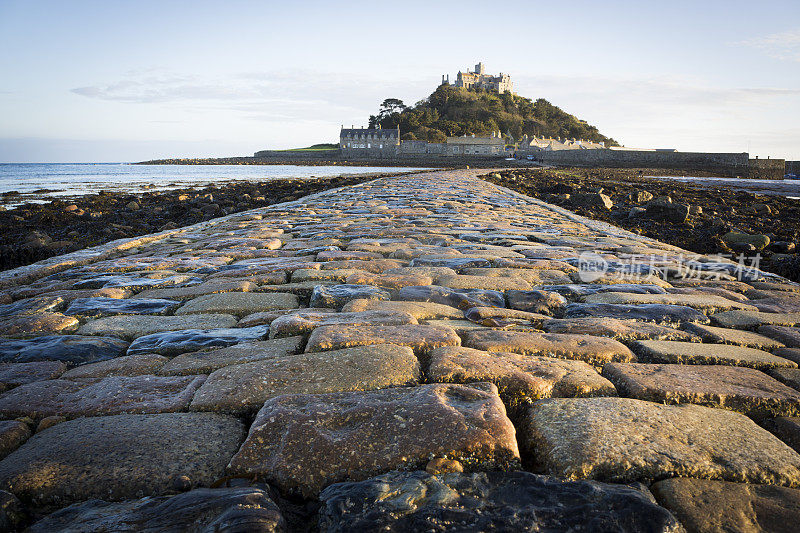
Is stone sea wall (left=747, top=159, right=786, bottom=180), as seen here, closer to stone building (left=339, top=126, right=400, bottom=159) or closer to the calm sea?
the calm sea

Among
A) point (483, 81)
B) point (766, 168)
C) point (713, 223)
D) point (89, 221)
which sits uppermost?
point (483, 81)

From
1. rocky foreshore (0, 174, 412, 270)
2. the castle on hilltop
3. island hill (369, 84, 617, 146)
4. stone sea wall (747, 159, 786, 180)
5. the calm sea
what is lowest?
rocky foreshore (0, 174, 412, 270)

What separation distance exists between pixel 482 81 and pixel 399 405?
375 feet

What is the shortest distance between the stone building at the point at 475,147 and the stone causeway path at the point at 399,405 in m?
73.9

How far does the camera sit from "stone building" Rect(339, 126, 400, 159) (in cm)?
7900

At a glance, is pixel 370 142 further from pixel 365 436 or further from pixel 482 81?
pixel 365 436

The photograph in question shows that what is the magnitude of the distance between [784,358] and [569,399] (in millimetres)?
1091

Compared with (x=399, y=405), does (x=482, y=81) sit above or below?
above

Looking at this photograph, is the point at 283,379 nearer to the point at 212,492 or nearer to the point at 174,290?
the point at 212,492

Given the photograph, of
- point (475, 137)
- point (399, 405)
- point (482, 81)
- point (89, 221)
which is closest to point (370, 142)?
point (475, 137)

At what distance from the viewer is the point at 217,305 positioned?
2475mm

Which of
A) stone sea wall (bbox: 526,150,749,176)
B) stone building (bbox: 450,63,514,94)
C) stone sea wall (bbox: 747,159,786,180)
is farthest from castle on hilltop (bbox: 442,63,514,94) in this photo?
stone sea wall (bbox: 747,159,786,180)

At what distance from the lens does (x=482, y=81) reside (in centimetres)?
10594

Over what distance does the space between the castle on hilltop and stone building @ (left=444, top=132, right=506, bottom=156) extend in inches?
1282
